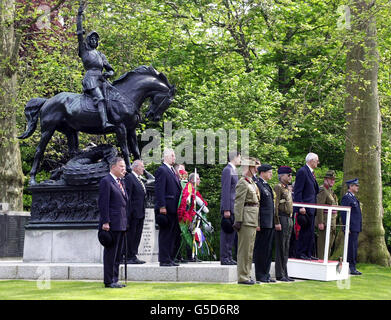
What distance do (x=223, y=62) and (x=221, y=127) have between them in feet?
19.0

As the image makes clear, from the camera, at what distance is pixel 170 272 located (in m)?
12.3

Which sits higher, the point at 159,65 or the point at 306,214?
the point at 159,65

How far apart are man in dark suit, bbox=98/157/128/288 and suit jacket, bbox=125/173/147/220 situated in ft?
8.39

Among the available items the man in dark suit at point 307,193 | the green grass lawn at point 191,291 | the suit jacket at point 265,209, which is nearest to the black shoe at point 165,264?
the green grass lawn at point 191,291

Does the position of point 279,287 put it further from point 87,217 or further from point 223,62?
point 223,62

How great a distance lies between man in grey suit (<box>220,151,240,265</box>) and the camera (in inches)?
512

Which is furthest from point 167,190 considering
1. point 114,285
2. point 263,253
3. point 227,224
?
point 114,285

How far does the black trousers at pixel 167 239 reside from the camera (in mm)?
12688

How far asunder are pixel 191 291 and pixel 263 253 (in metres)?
2.20

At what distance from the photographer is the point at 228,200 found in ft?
42.6

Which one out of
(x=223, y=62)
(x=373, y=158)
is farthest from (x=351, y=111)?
(x=223, y=62)

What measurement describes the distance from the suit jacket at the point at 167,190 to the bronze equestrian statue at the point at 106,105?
8.00 feet

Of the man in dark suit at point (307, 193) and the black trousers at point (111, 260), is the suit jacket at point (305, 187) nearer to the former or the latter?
the man in dark suit at point (307, 193)

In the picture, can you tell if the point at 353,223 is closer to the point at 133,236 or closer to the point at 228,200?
the point at 228,200
